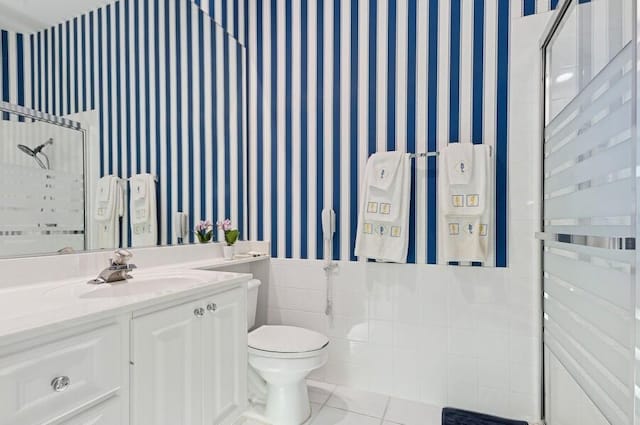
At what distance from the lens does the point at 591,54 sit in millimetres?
1228

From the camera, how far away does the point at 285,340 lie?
1792mm

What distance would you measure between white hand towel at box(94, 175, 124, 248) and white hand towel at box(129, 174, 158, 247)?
2.6 inches

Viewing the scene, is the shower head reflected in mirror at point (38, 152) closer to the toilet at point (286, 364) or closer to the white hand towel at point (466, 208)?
the toilet at point (286, 364)

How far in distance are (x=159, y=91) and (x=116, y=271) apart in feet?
3.16

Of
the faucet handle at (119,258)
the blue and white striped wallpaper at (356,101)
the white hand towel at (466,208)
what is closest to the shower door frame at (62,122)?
the faucet handle at (119,258)

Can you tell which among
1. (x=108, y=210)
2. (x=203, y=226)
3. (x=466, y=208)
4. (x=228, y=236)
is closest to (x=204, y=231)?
(x=203, y=226)

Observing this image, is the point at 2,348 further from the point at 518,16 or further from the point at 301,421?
the point at 518,16

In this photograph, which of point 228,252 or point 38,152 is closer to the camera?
point 38,152

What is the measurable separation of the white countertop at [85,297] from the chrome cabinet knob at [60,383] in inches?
5.0

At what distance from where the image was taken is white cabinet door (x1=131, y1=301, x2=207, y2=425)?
106 cm

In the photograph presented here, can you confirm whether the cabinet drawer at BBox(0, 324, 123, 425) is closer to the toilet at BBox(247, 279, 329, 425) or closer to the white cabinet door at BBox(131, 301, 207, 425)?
the white cabinet door at BBox(131, 301, 207, 425)

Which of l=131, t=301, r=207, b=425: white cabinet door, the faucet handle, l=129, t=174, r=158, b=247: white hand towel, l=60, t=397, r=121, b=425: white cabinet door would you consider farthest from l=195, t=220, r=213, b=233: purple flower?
l=60, t=397, r=121, b=425: white cabinet door

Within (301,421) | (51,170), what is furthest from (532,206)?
(51,170)

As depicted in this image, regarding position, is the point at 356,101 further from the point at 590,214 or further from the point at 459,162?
the point at 590,214
